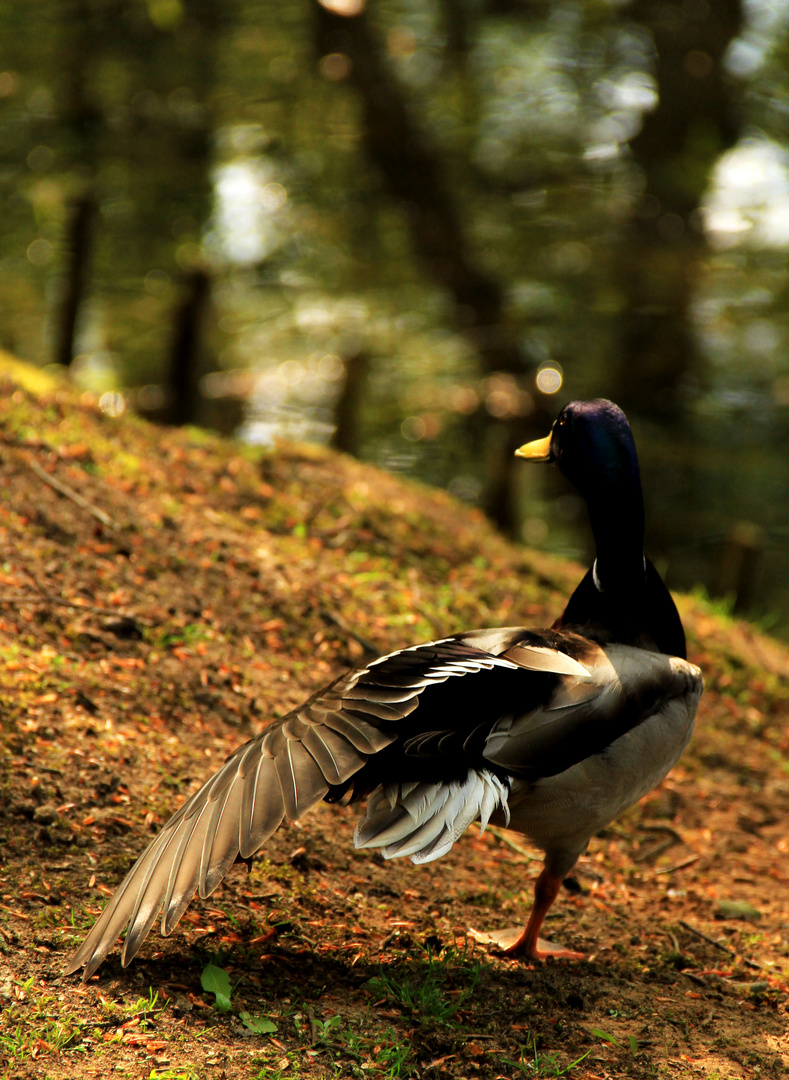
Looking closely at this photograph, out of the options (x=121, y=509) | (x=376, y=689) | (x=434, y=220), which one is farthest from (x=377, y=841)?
(x=434, y=220)

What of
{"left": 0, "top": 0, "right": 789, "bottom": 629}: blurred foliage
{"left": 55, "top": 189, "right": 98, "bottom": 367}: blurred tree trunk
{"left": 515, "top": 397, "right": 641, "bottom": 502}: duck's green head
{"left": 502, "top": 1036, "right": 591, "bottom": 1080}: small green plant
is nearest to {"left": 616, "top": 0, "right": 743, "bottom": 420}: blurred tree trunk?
{"left": 0, "top": 0, "right": 789, "bottom": 629}: blurred foliage

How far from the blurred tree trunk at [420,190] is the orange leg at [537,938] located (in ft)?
23.4

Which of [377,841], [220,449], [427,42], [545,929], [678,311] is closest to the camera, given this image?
[377,841]

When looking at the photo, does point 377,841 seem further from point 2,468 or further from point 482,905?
point 2,468

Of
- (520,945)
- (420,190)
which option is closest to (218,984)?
(520,945)

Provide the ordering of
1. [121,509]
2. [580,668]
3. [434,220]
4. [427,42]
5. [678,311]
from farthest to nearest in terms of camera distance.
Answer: [427,42] → [434,220] → [678,311] → [121,509] → [580,668]

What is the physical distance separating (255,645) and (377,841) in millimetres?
2055

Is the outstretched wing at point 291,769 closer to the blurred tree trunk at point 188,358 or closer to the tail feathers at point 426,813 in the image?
the tail feathers at point 426,813

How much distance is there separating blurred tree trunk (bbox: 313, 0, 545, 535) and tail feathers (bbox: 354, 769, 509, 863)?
24.1ft

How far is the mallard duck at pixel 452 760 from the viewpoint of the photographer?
245 cm

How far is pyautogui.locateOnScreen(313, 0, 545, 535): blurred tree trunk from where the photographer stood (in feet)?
33.0

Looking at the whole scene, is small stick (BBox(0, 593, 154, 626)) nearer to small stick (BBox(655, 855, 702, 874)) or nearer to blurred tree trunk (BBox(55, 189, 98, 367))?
small stick (BBox(655, 855, 702, 874))

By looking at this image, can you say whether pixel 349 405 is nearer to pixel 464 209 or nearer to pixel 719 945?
pixel 464 209

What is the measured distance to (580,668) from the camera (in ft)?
9.57
